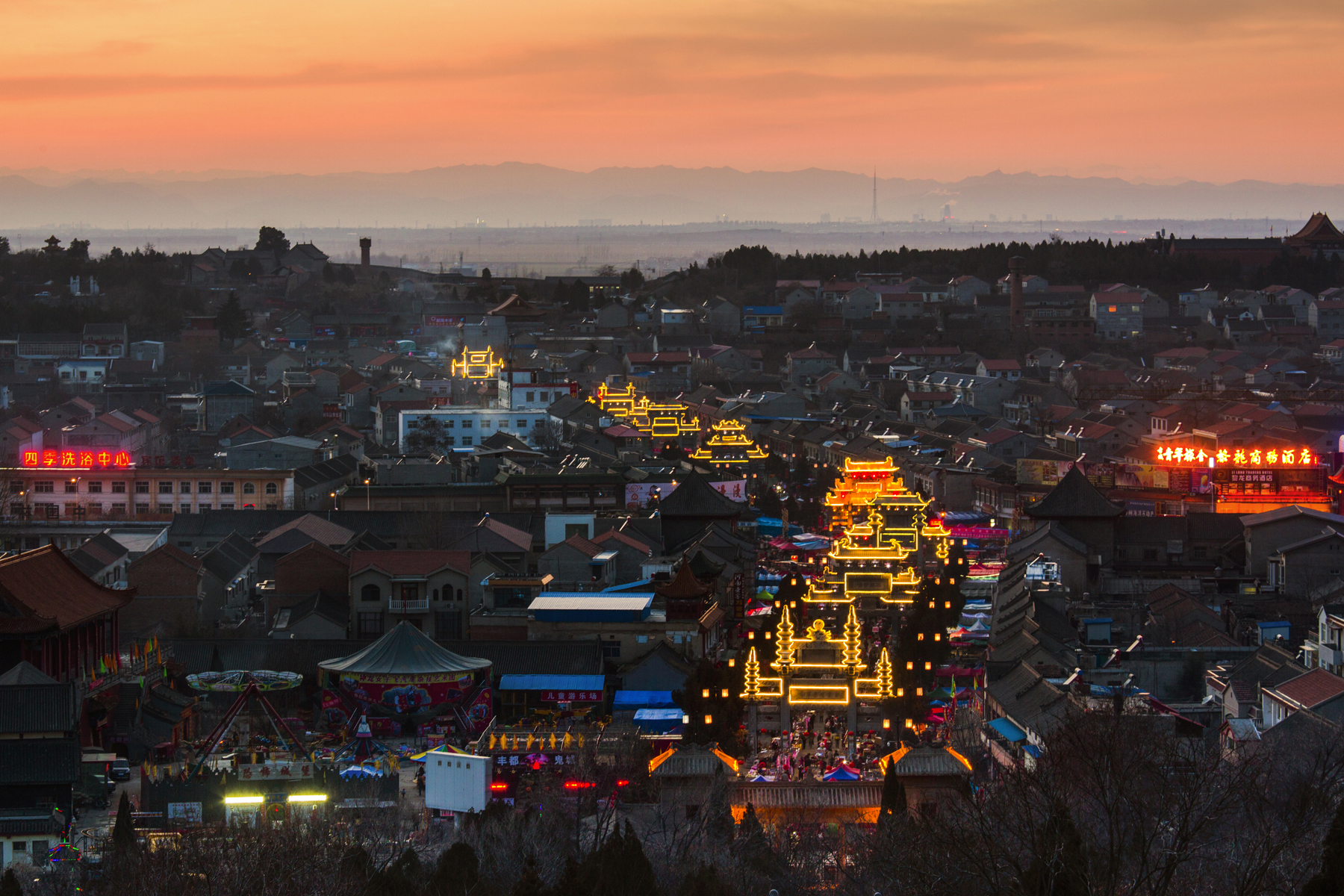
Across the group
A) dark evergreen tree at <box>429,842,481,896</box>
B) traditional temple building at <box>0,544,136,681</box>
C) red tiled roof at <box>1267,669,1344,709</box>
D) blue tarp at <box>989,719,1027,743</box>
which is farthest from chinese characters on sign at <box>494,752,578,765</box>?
red tiled roof at <box>1267,669,1344,709</box>

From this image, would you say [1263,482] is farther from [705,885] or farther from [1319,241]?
[1319,241]

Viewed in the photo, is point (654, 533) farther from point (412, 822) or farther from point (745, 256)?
point (745, 256)

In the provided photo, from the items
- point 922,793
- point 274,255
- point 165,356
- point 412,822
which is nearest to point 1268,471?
point 922,793

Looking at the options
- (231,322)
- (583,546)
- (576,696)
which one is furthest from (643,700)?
(231,322)

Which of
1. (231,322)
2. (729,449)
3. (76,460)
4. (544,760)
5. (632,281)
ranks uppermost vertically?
(632,281)

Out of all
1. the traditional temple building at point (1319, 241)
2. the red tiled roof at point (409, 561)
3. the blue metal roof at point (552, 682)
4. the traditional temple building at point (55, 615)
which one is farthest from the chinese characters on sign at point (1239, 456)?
the traditional temple building at point (1319, 241)

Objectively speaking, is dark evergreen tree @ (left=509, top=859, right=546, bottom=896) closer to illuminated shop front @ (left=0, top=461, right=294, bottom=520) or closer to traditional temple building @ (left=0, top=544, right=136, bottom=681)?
traditional temple building @ (left=0, top=544, right=136, bottom=681)

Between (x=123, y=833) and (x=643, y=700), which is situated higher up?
(x=123, y=833)
